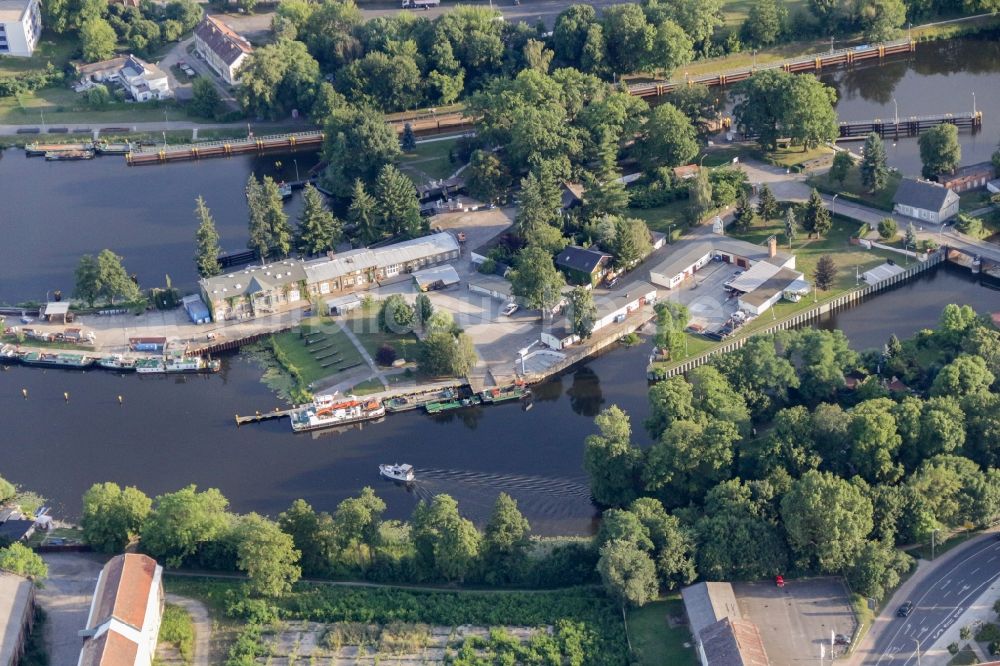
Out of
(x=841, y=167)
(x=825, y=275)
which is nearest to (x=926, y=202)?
(x=841, y=167)

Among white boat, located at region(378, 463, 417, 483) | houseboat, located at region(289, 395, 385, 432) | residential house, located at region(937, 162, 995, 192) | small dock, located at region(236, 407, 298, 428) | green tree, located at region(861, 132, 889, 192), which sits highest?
green tree, located at region(861, 132, 889, 192)

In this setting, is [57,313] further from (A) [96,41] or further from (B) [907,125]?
(B) [907,125]

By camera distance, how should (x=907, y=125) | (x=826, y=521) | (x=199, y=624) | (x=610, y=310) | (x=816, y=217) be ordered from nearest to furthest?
(x=826, y=521), (x=199, y=624), (x=610, y=310), (x=816, y=217), (x=907, y=125)

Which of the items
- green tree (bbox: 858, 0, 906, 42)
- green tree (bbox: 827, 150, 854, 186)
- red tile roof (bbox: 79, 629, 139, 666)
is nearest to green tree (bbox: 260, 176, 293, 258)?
green tree (bbox: 827, 150, 854, 186)

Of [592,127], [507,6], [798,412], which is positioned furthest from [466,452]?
[507,6]

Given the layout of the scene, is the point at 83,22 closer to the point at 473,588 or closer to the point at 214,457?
the point at 214,457

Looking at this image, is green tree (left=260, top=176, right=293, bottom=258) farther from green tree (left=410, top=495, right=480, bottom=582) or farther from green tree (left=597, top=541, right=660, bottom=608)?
green tree (left=597, top=541, right=660, bottom=608)
